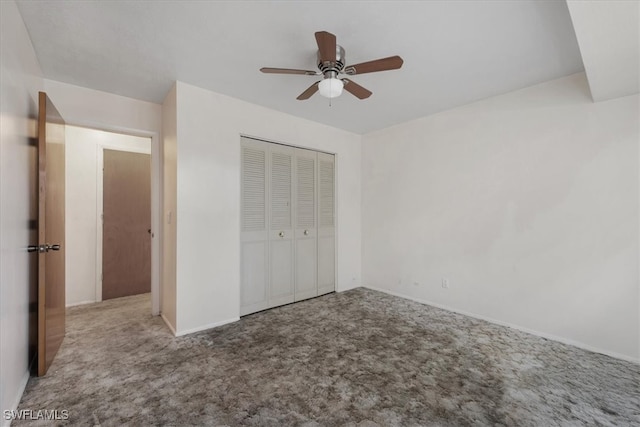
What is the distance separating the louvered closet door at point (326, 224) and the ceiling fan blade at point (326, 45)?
223cm

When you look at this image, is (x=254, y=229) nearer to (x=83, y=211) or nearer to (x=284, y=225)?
(x=284, y=225)

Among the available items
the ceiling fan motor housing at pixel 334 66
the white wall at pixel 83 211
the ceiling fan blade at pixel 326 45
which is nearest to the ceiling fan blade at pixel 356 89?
the ceiling fan motor housing at pixel 334 66

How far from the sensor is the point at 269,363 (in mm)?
2195

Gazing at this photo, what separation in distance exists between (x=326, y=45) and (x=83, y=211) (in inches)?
154

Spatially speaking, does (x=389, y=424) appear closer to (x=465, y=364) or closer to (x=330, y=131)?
(x=465, y=364)

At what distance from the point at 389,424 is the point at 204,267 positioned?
2161 mm

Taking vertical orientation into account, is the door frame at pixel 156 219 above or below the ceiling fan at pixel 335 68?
below

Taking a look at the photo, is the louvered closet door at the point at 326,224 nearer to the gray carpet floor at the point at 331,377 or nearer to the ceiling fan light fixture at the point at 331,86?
the gray carpet floor at the point at 331,377

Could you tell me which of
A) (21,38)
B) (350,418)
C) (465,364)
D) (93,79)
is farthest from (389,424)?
(93,79)

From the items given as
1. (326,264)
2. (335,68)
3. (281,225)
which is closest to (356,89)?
(335,68)

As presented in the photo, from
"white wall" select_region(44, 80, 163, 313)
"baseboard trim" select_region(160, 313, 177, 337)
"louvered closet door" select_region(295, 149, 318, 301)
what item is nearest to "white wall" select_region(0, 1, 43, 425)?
"white wall" select_region(44, 80, 163, 313)

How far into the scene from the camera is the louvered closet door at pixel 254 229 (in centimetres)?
324

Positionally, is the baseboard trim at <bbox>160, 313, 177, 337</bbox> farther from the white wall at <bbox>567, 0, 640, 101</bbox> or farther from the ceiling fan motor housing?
the white wall at <bbox>567, 0, 640, 101</bbox>

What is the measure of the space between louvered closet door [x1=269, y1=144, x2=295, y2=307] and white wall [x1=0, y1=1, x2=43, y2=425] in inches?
83.2
